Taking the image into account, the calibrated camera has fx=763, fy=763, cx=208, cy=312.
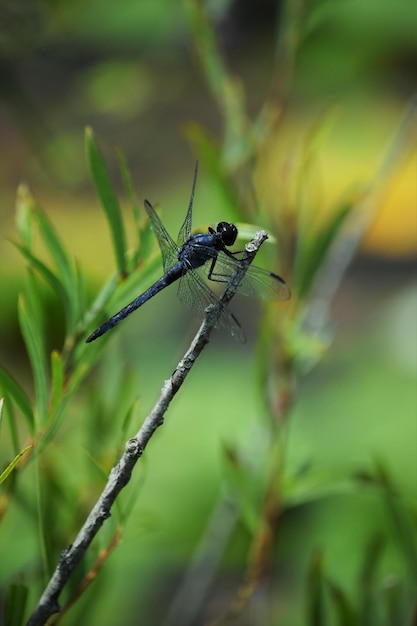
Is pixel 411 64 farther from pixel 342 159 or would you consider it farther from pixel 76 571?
pixel 76 571

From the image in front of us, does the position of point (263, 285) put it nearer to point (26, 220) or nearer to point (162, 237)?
point (162, 237)

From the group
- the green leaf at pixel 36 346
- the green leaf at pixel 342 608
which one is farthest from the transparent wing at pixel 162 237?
the green leaf at pixel 342 608

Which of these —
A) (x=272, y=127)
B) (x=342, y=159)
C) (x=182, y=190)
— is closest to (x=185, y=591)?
(x=272, y=127)

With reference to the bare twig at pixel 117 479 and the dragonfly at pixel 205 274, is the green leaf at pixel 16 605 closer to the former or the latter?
the bare twig at pixel 117 479

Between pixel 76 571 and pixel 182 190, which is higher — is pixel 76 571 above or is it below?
above

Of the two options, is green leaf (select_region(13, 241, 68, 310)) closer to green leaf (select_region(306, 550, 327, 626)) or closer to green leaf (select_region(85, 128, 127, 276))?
green leaf (select_region(85, 128, 127, 276))

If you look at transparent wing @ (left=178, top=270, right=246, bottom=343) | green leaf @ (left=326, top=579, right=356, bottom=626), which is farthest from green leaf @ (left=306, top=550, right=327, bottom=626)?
transparent wing @ (left=178, top=270, right=246, bottom=343)
